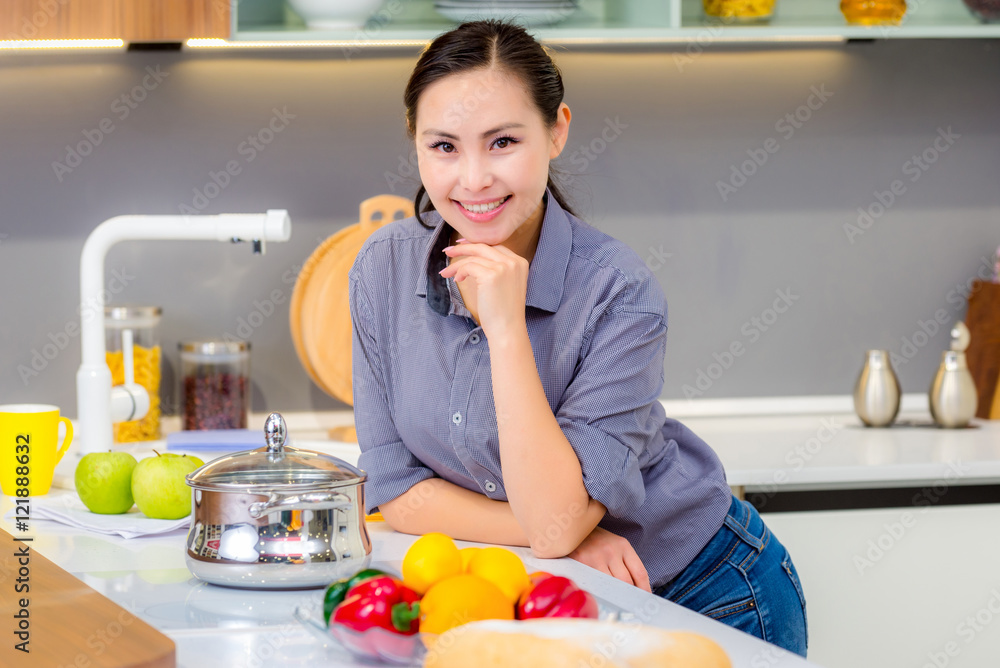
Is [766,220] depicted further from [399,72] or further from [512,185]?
[512,185]

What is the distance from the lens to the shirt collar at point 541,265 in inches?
48.7

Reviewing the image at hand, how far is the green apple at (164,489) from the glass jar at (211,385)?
73 centimetres

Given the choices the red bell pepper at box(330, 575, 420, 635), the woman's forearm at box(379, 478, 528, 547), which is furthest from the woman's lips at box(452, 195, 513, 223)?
the red bell pepper at box(330, 575, 420, 635)

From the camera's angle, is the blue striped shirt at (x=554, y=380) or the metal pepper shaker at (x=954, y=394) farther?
the metal pepper shaker at (x=954, y=394)

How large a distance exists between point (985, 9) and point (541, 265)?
1.33 m

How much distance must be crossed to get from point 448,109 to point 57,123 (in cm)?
119

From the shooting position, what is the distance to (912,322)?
7.68ft

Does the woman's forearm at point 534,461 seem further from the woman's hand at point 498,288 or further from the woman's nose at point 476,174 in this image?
the woman's nose at point 476,174

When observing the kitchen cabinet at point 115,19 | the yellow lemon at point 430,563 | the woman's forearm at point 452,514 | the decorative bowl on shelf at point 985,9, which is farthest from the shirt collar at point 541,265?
the decorative bowl on shelf at point 985,9

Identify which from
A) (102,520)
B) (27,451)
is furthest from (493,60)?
(27,451)

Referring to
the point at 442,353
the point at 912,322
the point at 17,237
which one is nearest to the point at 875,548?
the point at 912,322

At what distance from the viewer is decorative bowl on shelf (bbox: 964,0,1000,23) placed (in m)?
2.04

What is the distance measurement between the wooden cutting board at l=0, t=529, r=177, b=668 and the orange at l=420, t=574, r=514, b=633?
182 mm

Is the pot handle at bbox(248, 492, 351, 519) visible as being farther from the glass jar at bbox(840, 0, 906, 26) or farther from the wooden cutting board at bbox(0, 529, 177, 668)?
the glass jar at bbox(840, 0, 906, 26)
